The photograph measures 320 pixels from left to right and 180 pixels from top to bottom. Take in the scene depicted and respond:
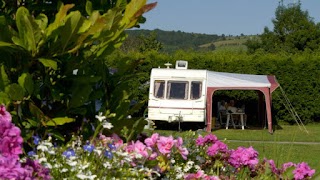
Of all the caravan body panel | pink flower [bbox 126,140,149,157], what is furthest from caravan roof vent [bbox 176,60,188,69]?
pink flower [bbox 126,140,149,157]

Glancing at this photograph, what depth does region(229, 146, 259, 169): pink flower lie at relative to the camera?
13.8ft

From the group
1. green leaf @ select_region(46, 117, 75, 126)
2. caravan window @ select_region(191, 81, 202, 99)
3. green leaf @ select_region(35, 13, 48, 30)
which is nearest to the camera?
green leaf @ select_region(35, 13, 48, 30)

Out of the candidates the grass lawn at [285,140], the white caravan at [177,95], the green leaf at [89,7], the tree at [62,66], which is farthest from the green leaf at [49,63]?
the white caravan at [177,95]

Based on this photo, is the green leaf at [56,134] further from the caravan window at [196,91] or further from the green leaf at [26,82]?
the caravan window at [196,91]

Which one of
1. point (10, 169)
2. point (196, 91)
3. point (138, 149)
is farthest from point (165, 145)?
point (196, 91)

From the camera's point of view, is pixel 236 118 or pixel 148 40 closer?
pixel 236 118

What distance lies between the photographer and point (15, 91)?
3174 mm

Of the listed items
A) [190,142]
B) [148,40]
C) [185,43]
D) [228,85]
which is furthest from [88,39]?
[185,43]

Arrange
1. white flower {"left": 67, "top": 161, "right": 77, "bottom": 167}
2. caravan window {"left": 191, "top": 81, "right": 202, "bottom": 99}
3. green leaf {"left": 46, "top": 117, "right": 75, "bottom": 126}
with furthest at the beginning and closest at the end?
caravan window {"left": 191, "top": 81, "right": 202, "bottom": 99}
green leaf {"left": 46, "top": 117, "right": 75, "bottom": 126}
white flower {"left": 67, "top": 161, "right": 77, "bottom": 167}

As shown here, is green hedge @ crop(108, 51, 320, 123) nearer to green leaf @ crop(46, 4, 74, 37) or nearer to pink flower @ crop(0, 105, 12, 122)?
green leaf @ crop(46, 4, 74, 37)

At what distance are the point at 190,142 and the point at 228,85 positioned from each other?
51.2ft

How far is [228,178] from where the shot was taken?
4.11m

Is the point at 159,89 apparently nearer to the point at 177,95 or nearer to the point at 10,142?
the point at 177,95

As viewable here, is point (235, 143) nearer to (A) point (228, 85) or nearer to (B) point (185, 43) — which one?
(A) point (228, 85)
